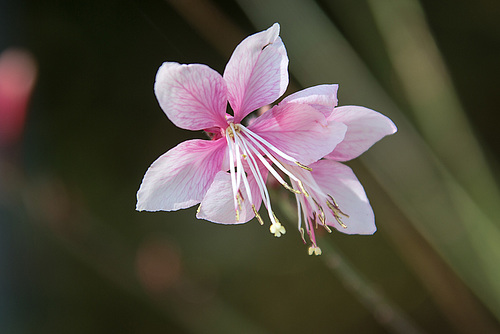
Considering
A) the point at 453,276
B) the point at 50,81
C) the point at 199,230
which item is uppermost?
the point at 50,81

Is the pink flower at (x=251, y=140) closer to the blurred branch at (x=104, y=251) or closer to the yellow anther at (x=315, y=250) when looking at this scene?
the yellow anther at (x=315, y=250)

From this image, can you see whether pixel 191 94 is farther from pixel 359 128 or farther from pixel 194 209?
pixel 194 209

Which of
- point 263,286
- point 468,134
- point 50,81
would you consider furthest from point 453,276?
point 50,81

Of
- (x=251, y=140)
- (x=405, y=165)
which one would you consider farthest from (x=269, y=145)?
(x=405, y=165)

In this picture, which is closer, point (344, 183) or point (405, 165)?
point (344, 183)

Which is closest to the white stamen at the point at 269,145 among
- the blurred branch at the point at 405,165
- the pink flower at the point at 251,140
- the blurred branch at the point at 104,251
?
the pink flower at the point at 251,140

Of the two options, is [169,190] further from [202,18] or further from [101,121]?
[101,121]
